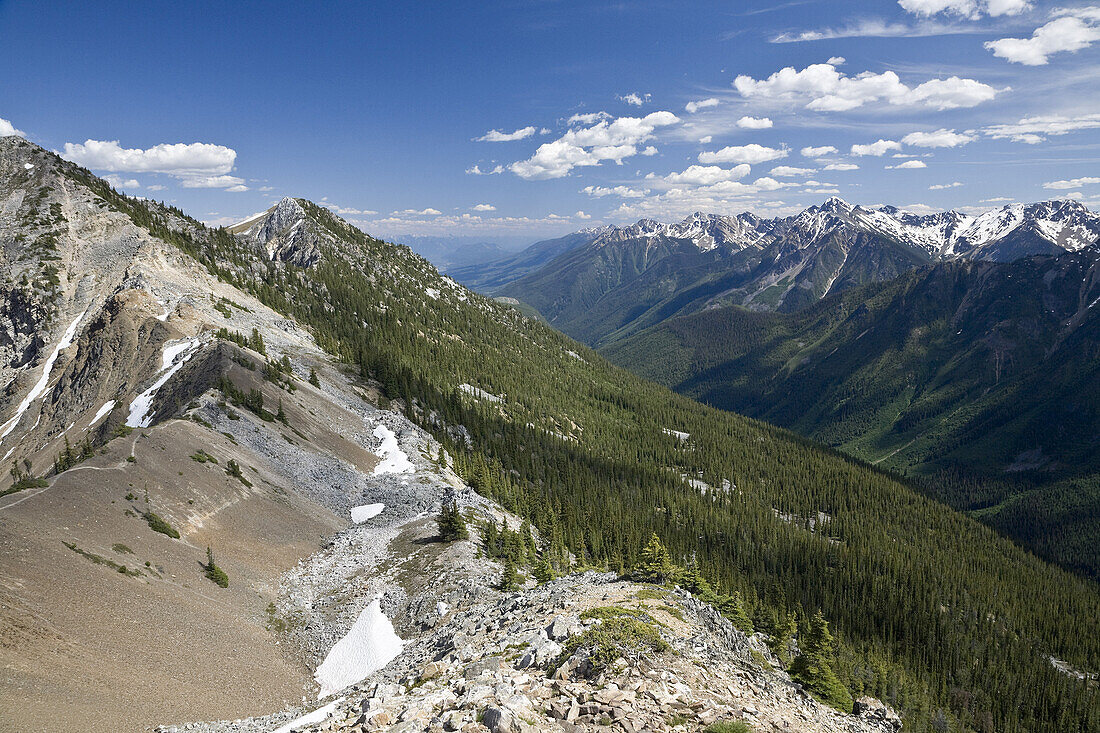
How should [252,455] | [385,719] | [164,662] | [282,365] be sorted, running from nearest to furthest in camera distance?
[385,719]
[164,662]
[252,455]
[282,365]

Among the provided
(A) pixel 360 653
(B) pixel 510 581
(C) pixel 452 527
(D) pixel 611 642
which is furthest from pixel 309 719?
(C) pixel 452 527

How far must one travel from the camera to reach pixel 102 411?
Result: 7069cm

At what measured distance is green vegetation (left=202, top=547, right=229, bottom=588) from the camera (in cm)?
3809

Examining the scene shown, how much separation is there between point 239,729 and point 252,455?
4063cm

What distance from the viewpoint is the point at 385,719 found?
60.6ft

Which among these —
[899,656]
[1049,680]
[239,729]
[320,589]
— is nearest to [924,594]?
[1049,680]

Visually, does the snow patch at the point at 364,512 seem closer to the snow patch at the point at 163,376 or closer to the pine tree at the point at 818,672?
the snow patch at the point at 163,376

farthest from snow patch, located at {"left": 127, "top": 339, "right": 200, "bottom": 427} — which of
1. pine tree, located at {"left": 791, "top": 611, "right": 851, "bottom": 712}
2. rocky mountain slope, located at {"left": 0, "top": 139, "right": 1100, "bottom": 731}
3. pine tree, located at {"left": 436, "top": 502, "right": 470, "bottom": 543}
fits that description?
pine tree, located at {"left": 791, "top": 611, "right": 851, "bottom": 712}

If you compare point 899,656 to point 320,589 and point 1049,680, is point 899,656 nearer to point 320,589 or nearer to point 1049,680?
point 1049,680

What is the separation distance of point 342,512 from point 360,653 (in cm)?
2639

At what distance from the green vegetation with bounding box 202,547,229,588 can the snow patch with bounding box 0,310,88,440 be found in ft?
229

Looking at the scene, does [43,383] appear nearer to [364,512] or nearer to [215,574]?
[364,512]

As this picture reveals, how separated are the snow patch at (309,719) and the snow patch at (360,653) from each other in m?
6.23

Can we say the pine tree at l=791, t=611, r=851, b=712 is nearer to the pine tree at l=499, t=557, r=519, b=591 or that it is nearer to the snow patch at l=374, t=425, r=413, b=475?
the pine tree at l=499, t=557, r=519, b=591
